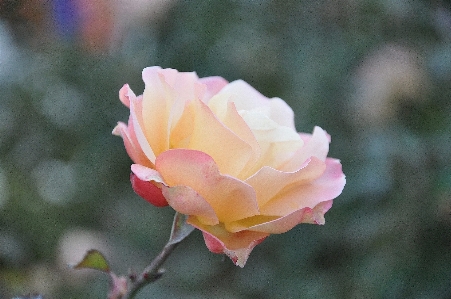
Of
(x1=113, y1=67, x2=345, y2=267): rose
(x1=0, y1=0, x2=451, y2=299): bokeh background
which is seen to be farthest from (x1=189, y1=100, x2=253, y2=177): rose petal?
(x1=0, y1=0, x2=451, y2=299): bokeh background

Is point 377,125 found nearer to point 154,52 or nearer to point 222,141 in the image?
point 154,52

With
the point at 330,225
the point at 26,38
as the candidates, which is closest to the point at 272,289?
the point at 330,225

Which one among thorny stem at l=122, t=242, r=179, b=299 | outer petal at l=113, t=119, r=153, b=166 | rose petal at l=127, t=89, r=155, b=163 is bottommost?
thorny stem at l=122, t=242, r=179, b=299

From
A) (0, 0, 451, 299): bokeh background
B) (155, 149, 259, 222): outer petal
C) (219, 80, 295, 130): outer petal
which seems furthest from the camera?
(0, 0, 451, 299): bokeh background

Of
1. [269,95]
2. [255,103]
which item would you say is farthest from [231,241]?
[269,95]

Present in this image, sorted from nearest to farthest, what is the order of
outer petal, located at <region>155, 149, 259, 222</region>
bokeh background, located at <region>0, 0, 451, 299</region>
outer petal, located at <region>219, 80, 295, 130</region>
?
outer petal, located at <region>155, 149, 259, 222</region> → outer petal, located at <region>219, 80, 295, 130</region> → bokeh background, located at <region>0, 0, 451, 299</region>

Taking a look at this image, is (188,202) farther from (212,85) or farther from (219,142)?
(212,85)

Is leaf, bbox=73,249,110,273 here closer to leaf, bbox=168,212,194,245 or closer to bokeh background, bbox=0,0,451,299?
leaf, bbox=168,212,194,245
